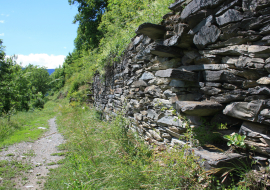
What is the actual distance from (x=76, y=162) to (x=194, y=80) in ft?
10.0

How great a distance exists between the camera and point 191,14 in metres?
2.65

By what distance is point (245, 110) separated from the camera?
2.08 m

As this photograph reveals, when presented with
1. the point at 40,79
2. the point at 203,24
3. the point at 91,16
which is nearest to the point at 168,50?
the point at 203,24

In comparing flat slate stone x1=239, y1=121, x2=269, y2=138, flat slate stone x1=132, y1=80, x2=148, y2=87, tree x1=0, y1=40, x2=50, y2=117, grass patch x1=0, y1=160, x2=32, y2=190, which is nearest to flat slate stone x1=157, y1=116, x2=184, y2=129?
flat slate stone x1=239, y1=121, x2=269, y2=138

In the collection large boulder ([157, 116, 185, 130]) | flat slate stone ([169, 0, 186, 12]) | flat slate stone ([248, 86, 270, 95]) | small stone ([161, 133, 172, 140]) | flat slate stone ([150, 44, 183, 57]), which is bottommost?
small stone ([161, 133, 172, 140])

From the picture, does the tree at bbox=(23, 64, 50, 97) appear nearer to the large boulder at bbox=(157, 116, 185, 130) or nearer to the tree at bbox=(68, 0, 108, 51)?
the tree at bbox=(68, 0, 108, 51)

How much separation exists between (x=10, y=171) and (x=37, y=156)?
1055 millimetres

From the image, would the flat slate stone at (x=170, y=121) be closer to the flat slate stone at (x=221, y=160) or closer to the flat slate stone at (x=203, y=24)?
the flat slate stone at (x=221, y=160)

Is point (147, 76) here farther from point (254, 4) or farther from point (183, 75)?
point (254, 4)

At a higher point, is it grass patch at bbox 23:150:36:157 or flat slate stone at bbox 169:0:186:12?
flat slate stone at bbox 169:0:186:12

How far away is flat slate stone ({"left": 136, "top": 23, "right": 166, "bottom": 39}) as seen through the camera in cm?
314

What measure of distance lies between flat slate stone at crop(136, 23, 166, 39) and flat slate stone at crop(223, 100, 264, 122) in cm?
183

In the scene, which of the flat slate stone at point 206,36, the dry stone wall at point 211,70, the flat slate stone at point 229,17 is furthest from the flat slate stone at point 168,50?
the flat slate stone at point 229,17

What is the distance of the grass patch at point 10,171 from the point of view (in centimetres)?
349
